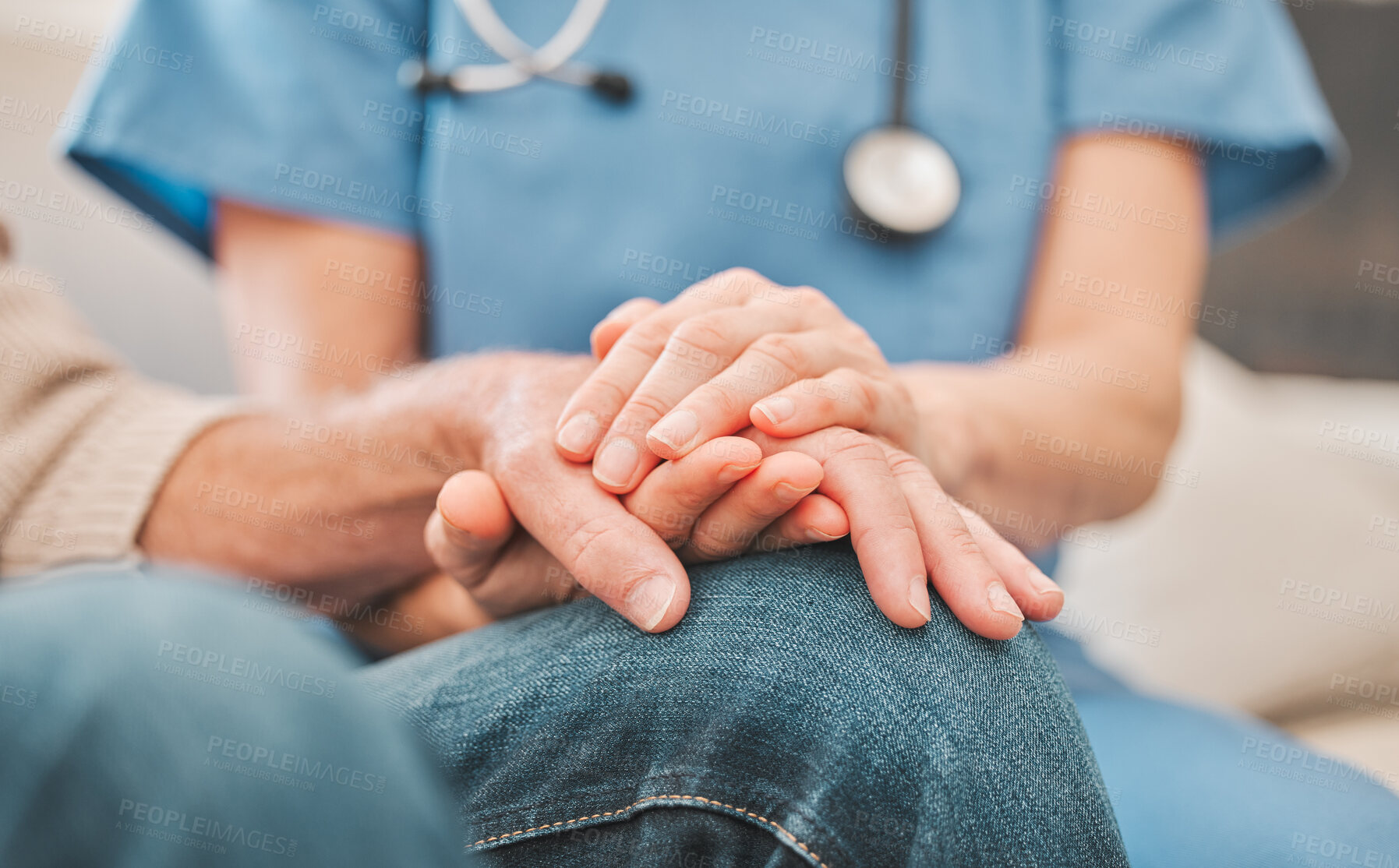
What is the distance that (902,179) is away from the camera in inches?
26.1

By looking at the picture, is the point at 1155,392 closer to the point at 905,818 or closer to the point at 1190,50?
the point at 1190,50

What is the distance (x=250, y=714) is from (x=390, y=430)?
317 mm

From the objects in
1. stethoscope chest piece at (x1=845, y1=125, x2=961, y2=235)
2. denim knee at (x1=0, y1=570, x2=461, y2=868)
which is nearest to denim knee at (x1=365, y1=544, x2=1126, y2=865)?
denim knee at (x1=0, y1=570, x2=461, y2=868)

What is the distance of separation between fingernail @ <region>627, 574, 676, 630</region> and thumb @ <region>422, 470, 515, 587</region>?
0.28ft

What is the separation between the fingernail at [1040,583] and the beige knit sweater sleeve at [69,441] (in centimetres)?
47

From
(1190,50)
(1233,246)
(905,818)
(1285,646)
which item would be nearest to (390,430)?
(905,818)

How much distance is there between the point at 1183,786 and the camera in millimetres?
479

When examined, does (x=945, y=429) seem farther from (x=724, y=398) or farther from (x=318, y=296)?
(x=318, y=296)

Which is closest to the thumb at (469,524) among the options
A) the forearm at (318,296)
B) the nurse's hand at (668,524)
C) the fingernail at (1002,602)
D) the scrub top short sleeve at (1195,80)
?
the nurse's hand at (668,524)

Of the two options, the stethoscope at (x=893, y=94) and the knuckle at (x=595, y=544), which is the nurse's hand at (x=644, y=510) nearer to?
the knuckle at (x=595, y=544)

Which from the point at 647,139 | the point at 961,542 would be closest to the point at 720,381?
the point at 961,542

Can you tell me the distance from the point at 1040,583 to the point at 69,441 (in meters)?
0.52

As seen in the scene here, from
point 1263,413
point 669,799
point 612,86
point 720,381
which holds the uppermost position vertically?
point 612,86

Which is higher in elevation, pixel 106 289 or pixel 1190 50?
pixel 1190 50
